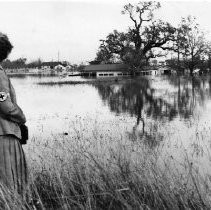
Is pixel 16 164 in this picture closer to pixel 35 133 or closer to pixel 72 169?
pixel 72 169

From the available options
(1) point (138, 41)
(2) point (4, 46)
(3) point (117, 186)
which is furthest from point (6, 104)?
(1) point (138, 41)

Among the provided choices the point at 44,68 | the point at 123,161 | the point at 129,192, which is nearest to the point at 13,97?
the point at 129,192

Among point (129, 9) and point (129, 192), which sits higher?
point (129, 9)

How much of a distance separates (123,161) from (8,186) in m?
2.38

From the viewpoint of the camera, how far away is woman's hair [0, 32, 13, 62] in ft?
15.0

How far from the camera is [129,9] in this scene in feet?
222

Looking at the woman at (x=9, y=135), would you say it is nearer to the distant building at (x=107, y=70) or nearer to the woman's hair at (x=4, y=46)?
the woman's hair at (x=4, y=46)

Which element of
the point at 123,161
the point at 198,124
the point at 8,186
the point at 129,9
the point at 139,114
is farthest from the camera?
the point at 129,9

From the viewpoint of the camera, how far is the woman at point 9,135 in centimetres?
465

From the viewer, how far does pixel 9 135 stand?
15.7 ft

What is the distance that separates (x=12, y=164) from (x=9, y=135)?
0.32 m

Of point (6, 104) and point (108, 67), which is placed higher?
point (6, 104)

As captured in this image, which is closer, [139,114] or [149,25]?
[139,114]

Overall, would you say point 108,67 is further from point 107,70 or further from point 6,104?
point 6,104
